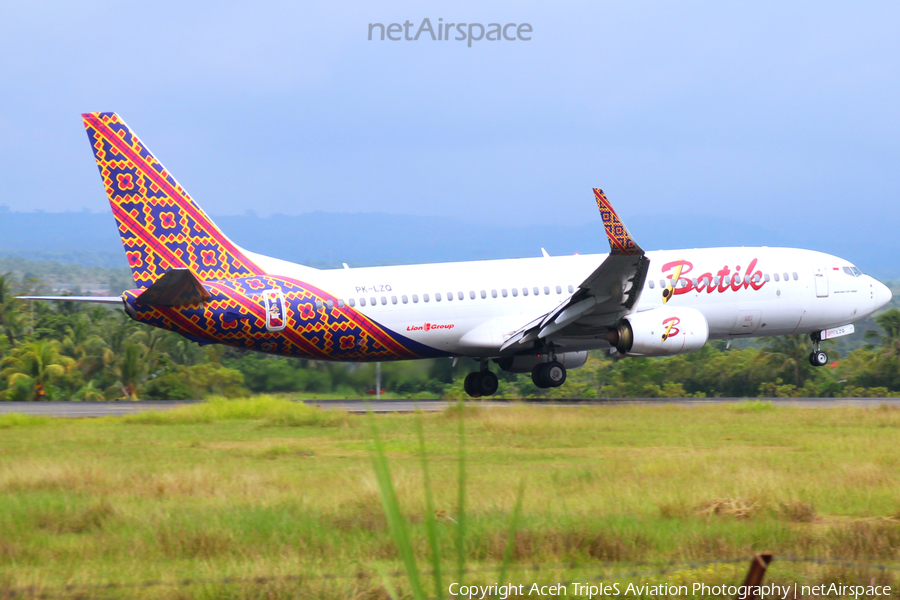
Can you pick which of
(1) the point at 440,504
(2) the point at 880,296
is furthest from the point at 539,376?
(1) the point at 440,504

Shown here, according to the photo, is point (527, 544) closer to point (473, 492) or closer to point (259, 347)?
point (473, 492)

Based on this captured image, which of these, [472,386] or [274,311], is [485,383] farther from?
[274,311]

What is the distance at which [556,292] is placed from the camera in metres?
29.0

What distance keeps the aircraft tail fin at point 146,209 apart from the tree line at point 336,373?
637cm

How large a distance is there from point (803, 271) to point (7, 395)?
94.2ft

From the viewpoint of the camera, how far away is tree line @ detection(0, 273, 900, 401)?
101ft

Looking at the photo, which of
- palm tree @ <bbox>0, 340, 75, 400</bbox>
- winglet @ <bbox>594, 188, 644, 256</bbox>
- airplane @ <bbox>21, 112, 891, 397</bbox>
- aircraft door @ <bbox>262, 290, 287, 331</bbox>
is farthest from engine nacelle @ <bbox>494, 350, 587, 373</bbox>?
palm tree @ <bbox>0, 340, 75, 400</bbox>

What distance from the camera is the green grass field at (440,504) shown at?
867cm

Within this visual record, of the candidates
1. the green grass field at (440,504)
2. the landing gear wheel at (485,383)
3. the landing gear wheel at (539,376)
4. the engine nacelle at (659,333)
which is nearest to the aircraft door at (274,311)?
the green grass field at (440,504)

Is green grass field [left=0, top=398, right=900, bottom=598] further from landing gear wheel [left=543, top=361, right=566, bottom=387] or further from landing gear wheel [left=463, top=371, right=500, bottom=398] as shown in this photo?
landing gear wheel [left=463, top=371, right=500, bottom=398]

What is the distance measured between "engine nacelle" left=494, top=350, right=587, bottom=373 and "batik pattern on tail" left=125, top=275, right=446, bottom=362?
353 cm

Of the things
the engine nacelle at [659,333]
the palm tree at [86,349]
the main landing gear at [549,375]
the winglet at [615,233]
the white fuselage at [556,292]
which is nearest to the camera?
the winglet at [615,233]

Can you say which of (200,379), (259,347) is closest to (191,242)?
(259,347)

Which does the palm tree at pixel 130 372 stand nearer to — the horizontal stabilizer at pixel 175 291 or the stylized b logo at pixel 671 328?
the horizontal stabilizer at pixel 175 291
